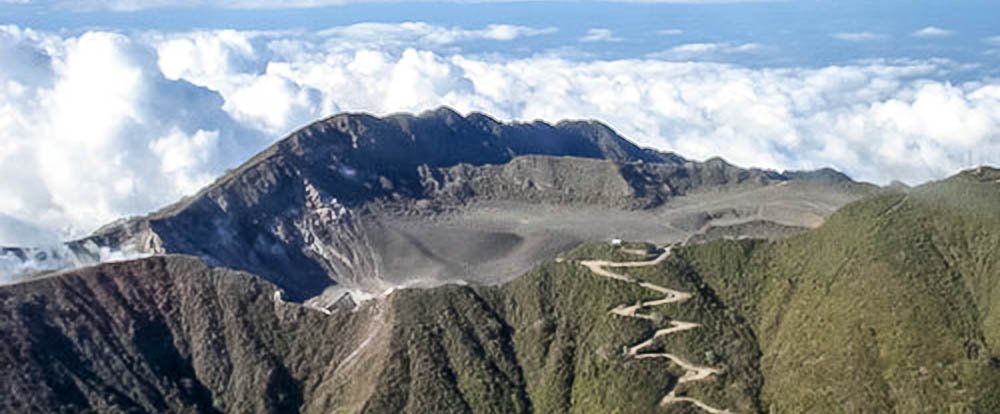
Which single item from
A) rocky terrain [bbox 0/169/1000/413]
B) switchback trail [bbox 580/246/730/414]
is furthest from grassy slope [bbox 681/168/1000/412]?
switchback trail [bbox 580/246/730/414]

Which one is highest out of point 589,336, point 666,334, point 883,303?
point 883,303

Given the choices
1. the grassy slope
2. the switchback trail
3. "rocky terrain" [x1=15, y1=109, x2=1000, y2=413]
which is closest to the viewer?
the grassy slope

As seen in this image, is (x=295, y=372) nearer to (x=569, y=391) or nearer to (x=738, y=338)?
(x=569, y=391)

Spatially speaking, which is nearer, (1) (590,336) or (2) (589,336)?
(1) (590,336)

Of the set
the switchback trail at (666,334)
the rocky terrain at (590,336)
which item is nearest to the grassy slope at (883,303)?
the rocky terrain at (590,336)

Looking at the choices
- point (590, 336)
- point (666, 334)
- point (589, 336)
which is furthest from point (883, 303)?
point (589, 336)

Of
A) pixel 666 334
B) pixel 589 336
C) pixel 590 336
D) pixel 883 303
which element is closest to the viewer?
pixel 883 303

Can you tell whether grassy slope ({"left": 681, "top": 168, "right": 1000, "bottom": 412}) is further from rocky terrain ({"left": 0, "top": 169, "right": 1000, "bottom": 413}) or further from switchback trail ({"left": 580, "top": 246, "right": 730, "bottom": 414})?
switchback trail ({"left": 580, "top": 246, "right": 730, "bottom": 414})

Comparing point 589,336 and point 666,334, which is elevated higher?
point 666,334

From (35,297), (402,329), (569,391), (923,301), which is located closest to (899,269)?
(923,301)

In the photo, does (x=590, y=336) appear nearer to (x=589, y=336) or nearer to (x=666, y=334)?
(x=589, y=336)

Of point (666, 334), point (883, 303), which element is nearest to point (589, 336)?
point (666, 334)

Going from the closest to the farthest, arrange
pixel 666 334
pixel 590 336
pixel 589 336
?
1. pixel 666 334
2. pixel 590 336
3. pixel 589 336

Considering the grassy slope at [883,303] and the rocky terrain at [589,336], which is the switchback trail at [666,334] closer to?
the rocky terrain at [589,336]
